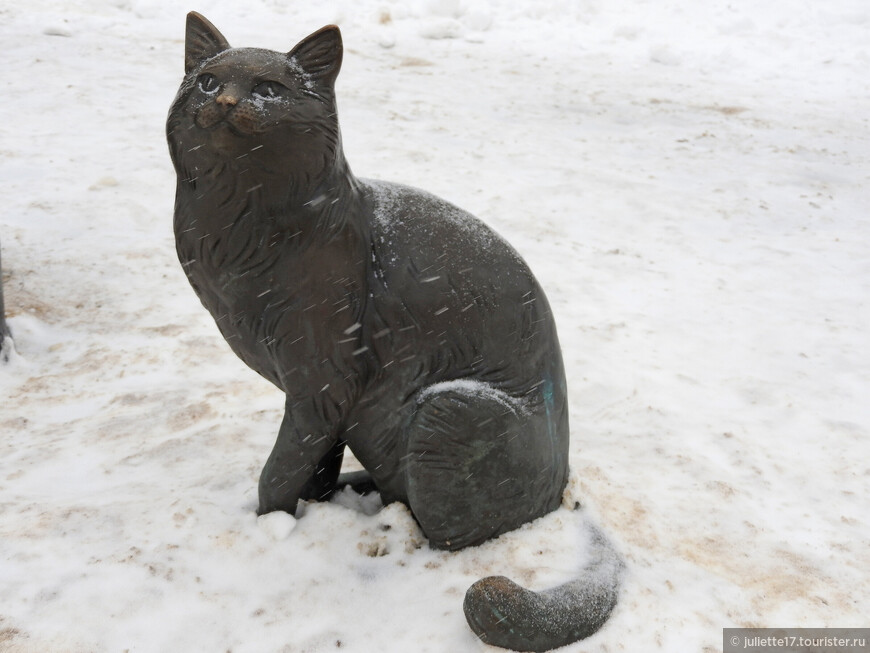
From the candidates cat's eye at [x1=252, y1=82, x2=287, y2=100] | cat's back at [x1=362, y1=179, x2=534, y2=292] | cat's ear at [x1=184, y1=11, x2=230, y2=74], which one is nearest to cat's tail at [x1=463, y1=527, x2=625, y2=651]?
cat's back at [x1=362, y1=179, x2=534, y2=292]

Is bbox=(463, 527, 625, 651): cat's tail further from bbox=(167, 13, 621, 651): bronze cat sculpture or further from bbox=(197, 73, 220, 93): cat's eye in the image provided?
bbox=(197, 73, 220, 93): cat's eye

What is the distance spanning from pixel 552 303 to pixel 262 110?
9.29ft

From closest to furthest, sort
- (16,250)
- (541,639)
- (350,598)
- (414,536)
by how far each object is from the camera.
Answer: (541,639)
(350,598)
(414,536)
(16,250)

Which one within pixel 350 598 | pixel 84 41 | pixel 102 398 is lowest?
pixel 102 398

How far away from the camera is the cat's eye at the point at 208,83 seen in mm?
1799

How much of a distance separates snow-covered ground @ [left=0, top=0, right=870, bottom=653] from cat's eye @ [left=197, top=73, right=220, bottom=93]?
121 cm

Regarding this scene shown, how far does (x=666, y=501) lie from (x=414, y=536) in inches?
37.3

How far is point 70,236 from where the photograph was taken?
4781 mm

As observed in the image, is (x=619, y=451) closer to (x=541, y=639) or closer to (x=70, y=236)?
(x=541, y=639)

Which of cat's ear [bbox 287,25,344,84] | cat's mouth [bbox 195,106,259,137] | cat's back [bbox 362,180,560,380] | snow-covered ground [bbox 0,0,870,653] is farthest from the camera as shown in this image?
snow-covered ground [bbox 0,0,870,653]

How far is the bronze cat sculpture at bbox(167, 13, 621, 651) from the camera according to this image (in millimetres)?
1823

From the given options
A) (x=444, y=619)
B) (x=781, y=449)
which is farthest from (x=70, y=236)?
(x=781, y=449)

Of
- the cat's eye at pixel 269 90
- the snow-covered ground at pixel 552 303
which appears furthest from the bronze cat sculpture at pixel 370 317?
the snow-covered ground at pixel 552 303

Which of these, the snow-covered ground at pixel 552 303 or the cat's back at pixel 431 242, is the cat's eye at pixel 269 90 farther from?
the snow-covered ground at pixel 552 303
